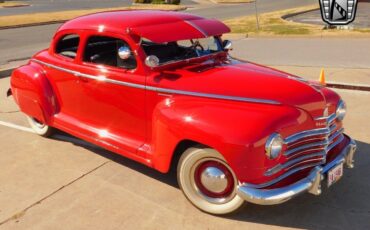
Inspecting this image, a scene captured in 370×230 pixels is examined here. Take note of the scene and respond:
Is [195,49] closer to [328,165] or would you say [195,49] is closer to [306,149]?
[306,149]

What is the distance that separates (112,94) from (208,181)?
4.93 feet

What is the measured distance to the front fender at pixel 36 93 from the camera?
5562 millimetres

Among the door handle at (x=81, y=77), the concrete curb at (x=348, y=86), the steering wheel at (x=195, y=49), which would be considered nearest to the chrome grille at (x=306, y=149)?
the steering wheel at (x=195, y=49)

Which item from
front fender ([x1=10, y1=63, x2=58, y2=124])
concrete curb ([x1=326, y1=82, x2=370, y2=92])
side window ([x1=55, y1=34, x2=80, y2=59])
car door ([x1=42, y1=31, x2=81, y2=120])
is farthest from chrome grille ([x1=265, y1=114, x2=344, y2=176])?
concrete curb ([x1=326, y1=82, x2=370, y2=92])

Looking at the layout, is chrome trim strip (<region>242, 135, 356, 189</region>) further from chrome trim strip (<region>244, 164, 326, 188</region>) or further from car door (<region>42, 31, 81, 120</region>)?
car door (<region>42, 31, 81, 120</region>)

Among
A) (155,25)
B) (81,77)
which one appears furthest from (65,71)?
(155,25)

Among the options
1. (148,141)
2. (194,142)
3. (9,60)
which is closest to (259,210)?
(194,142)

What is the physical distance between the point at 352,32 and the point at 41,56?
1187 centimetres

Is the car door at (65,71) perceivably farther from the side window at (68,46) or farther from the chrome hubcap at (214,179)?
the chrome hubcap at (214,179)

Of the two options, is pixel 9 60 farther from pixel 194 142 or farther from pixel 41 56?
pixel 194 142

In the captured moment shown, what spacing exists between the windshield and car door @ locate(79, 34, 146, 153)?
9.3 inches

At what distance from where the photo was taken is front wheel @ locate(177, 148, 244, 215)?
3.84 metres

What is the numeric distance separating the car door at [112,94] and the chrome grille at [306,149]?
155 cm

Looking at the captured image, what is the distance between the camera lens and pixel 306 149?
380 cm
